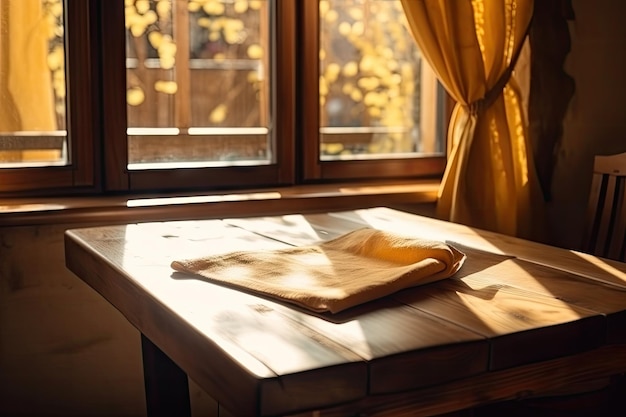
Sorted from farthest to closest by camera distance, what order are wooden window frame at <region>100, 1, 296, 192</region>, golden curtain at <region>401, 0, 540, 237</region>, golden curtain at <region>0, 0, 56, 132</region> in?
golden curtain at <region>401, 0, 540, 237</region>
wooden window frame at <region>100, 1, 296, 192</region>
golden curtain at <region>0, 0, 56, 132</region>

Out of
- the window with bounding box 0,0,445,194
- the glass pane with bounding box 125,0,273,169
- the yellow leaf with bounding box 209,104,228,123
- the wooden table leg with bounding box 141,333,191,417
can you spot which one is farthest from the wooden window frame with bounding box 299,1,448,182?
the wooden table leg with bounding box 141,333,191,417

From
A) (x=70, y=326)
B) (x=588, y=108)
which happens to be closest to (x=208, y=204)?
(x=70, y=326)

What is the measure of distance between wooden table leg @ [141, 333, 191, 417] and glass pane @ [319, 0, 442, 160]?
4.07 feet

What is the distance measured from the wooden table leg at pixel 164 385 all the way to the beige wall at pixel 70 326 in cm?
63

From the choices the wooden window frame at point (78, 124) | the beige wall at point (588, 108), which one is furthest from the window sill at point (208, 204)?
the beige wall at point (588, 108)

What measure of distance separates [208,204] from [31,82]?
22.8 inches

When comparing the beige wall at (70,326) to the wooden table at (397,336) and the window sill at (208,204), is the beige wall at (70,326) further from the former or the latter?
the wooden table at (397,336)

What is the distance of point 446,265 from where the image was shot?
129 cm

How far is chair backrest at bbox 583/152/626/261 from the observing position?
6.79ft

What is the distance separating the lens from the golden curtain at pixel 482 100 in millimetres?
2566

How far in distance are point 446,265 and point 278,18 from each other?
1508mm

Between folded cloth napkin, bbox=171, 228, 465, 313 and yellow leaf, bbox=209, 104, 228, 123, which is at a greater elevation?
yellow leaf, bbox=209, 104, 228, 123

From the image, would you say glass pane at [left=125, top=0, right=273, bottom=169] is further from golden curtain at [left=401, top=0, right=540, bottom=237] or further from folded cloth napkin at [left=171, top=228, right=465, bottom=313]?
folded cloth napkin at [left=171, top=228, right=465, bottom=313]

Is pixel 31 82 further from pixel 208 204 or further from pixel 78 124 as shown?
pixel 208 204
